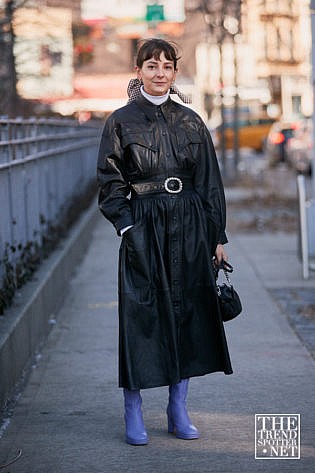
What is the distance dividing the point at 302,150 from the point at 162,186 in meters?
26.4

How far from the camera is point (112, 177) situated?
5512 millimetres

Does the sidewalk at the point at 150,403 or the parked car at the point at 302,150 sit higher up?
the sidewalk at the point at 150,403

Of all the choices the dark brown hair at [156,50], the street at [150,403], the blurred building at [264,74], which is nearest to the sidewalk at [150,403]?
the street at [150,403]

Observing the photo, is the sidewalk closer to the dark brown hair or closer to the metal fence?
the metal fence

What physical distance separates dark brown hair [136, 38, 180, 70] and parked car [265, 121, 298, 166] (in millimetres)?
31805

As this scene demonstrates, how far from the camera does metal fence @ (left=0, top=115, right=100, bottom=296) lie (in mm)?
8057

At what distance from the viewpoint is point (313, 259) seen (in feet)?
37.0

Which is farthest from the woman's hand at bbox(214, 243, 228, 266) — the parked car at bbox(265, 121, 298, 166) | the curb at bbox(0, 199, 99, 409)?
the parked car at bbox(265, 121, 298, 166)

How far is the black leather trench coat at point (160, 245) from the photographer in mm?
5484

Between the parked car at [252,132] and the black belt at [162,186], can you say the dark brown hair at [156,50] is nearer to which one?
the black belt at [162,186]

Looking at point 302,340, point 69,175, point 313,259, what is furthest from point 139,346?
point 69,175

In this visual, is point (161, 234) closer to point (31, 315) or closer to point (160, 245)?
point (160, 245)

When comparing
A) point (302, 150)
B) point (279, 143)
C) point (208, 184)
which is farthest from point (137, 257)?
point (279, 143)

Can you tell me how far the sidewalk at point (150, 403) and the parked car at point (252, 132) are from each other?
41.7m
